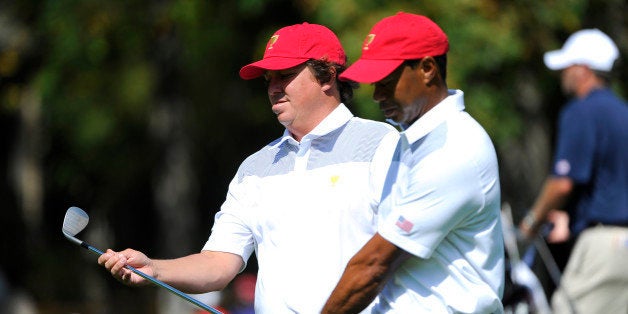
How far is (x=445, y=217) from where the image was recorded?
3754 mm

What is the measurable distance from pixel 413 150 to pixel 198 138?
1190 cm

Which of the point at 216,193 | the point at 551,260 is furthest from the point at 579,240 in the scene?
the point at 216,193

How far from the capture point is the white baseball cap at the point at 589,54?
7.06m

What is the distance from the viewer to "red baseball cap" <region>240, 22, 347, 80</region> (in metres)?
4.45

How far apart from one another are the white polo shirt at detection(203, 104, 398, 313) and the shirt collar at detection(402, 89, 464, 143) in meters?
0.28

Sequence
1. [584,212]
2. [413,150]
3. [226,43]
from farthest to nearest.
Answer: [226,43], [584,212], [413,150]

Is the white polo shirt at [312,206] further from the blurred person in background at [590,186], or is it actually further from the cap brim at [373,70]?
the blurred person in background at [590,186]

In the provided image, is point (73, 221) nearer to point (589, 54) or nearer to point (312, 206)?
point (312, 206)

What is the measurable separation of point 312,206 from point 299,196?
0.07m

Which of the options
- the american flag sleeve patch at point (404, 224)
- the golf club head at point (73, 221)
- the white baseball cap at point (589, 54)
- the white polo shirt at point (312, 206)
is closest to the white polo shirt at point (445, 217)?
the american flag sleeve patch at point (404, 224)

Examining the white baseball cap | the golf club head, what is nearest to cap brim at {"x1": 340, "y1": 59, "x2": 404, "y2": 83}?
the golf club head

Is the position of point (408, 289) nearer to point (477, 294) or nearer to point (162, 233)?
point (477, 294)

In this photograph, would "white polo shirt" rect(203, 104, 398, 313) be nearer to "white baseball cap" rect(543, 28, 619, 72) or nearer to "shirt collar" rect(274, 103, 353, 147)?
"shirt collar" rect(274, 103, 353, 147)

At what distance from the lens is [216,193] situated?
63.5 feet
